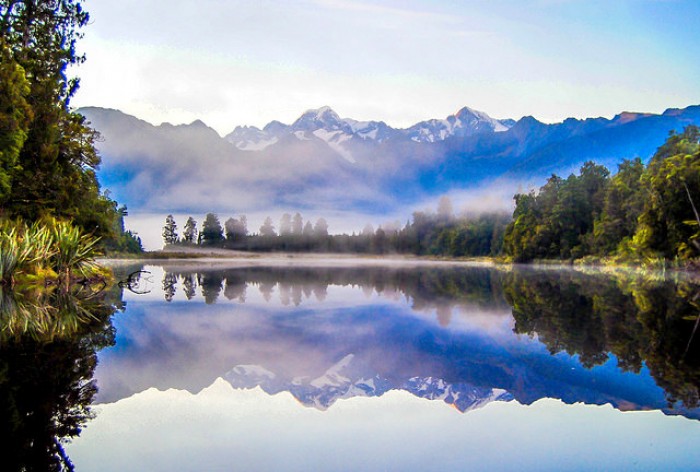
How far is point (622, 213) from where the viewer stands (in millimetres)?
68438

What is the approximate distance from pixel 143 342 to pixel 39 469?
7.00 meters

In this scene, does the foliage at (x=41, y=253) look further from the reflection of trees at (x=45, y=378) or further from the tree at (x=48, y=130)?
the reflection of trees at (x=45, y=378)

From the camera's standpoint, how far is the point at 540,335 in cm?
1173

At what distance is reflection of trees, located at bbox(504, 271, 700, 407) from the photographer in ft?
25.8

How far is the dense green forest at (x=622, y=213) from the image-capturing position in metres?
43.9

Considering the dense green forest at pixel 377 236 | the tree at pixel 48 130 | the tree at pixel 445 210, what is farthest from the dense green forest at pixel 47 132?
the tree at pixel 445 210

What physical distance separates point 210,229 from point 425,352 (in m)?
135

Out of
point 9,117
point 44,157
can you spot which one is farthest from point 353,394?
point 44,157

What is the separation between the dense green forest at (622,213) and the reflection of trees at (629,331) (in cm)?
2578

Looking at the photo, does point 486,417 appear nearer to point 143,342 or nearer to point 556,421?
point 556,421

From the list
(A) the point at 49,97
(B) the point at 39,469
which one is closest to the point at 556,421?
(B) the point at 39,469

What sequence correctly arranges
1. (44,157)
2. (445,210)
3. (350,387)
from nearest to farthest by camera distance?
(350,387)
(44,157)
(445,210)

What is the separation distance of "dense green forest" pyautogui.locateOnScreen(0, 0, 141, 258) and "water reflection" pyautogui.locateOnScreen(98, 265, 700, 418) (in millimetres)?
11722

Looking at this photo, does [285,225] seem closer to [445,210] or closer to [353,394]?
[445,210]
